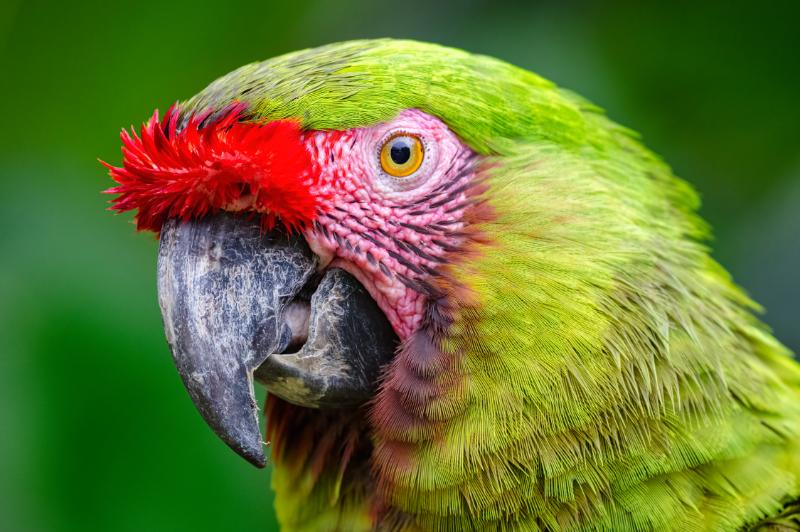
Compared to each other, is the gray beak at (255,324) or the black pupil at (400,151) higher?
the black pupil at (400,151)

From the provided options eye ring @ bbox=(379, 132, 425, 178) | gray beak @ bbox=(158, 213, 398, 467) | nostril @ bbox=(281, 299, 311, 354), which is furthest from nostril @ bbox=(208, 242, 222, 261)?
eye ring @ bbox=(379, 132, 425, 178)

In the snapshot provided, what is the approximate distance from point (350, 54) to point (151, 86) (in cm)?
160

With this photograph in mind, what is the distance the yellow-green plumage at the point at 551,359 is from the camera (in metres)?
1.32

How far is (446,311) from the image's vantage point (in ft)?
4.44

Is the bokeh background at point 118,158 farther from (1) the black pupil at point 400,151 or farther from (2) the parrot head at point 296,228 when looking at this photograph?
(1) the black pupil at point 400,151

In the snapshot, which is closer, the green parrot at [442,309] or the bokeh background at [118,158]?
the green parrot at [442,309]

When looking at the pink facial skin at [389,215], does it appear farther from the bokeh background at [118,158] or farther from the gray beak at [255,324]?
the bokeh background at [118,158]

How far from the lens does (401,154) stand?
1395 millimetres

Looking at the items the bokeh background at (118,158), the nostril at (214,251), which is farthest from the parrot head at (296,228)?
the bokeh background at (118,158)

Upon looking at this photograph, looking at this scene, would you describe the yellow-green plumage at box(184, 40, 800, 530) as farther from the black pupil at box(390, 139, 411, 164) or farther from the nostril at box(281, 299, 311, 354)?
the nostril at box(281, 299, 311, 354)

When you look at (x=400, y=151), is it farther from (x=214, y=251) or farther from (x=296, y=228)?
(x=214, y=251)

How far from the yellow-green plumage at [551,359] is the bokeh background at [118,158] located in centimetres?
103

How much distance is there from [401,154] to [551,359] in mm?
421

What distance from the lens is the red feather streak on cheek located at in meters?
1.32
